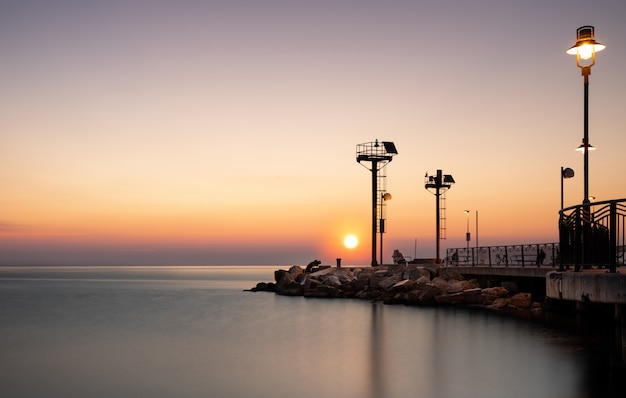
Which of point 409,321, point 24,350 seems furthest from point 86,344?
point 409,321

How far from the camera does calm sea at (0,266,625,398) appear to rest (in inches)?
629

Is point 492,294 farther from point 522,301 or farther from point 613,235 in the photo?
point 613,235

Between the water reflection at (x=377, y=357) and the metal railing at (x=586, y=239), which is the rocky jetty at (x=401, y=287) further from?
the metal railing at (x=586, y=239)

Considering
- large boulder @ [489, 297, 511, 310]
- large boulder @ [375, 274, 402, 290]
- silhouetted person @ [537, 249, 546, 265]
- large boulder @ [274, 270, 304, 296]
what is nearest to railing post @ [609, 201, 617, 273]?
large boulder @ [489, 297, 511, 310]

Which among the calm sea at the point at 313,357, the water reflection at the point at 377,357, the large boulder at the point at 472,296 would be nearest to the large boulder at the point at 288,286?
the calm sea at the point at 313,357

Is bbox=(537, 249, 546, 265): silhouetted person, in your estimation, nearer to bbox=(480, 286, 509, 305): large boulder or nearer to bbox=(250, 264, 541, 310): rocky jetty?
bbox=(250, 264, 541, 310): rocky jetty

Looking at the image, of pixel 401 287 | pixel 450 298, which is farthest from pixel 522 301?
pixel 401 287

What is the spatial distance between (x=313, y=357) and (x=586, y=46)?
13028mm

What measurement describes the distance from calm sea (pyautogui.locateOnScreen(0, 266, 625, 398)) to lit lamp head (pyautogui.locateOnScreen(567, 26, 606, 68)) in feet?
22.0

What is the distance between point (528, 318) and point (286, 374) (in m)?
14.5

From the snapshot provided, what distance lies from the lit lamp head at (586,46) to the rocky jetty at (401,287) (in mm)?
21030

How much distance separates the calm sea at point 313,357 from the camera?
52.4 ft

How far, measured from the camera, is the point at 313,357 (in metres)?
21.5

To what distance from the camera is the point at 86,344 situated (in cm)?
2564
